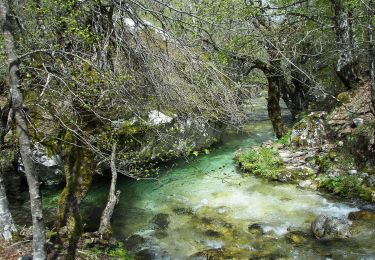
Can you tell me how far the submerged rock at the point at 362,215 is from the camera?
8797mm

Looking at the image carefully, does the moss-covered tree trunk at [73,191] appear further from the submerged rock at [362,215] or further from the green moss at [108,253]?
the submerged rock at [362,215]

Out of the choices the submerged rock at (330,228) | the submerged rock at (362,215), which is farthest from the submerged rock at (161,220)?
the submerged rock at (362,215)

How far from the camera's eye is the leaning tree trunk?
176 inches

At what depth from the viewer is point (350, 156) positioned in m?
11.5

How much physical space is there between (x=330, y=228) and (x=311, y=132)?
6.14 meters

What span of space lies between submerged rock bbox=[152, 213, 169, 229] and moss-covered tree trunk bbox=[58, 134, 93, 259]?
7.75 ft

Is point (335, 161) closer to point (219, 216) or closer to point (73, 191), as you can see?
point (219, 216)

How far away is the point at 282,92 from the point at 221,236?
11.3m

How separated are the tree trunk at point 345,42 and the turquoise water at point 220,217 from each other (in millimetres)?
5062

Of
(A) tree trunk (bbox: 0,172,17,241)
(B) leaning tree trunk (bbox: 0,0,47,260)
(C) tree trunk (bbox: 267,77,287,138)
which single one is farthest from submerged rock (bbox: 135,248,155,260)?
(C) tree trunk (bbox: 267,77,287,138)

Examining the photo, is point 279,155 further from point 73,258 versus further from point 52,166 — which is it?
point 73,258

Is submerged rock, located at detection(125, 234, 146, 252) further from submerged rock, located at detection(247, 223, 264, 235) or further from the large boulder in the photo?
the large boulder

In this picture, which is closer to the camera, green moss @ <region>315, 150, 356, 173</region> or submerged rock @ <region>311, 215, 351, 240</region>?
submerged rock @ <region>311, 215, 351, 240</region>

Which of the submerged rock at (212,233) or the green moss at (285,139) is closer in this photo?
the submerged rock at (212,233)
